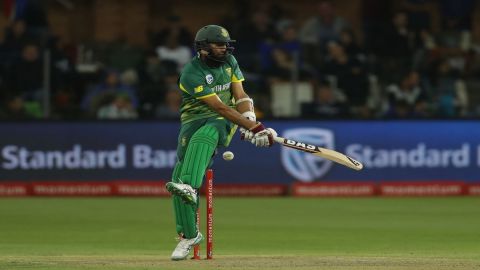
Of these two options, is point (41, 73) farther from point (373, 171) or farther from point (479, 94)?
point (479, 94)

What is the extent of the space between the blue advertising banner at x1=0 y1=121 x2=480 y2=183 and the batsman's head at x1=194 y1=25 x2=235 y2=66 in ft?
29.1

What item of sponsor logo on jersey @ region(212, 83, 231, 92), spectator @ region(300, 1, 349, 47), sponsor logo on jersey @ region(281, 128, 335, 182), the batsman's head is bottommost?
sponsor logo on jersey @ region(281, 128, 335, 182)

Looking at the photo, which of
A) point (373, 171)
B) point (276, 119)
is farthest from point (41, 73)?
point (373, 171)

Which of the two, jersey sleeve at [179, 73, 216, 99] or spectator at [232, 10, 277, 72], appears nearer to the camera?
jersey sleeve at [179, 73, 216, 99]

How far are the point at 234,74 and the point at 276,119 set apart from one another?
28.5 ft

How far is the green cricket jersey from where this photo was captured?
9969mm

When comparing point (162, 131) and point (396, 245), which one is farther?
point (162, 131)

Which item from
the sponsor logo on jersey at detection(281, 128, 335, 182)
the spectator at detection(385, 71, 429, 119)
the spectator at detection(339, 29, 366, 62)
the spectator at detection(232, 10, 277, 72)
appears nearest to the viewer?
the sponsor logo on jersey at detection(281, 128, 335, 182)

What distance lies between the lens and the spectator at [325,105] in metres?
19.4

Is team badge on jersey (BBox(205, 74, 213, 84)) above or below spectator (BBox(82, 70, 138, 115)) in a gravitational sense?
above

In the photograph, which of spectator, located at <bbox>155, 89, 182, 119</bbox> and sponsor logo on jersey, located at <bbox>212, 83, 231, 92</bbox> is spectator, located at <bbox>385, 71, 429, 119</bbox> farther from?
sponsor logo on jersey, located at <bbox>212, 83, 231, 92</bbox>

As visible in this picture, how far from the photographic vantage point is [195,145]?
32.7ft

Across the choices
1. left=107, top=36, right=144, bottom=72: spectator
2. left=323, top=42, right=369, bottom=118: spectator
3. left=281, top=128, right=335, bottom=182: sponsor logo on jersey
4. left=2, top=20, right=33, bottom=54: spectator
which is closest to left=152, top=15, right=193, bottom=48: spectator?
left=107, top=36, right=144, bottom=72: spectator

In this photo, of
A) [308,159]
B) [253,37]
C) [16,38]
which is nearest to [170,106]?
[308,159]
